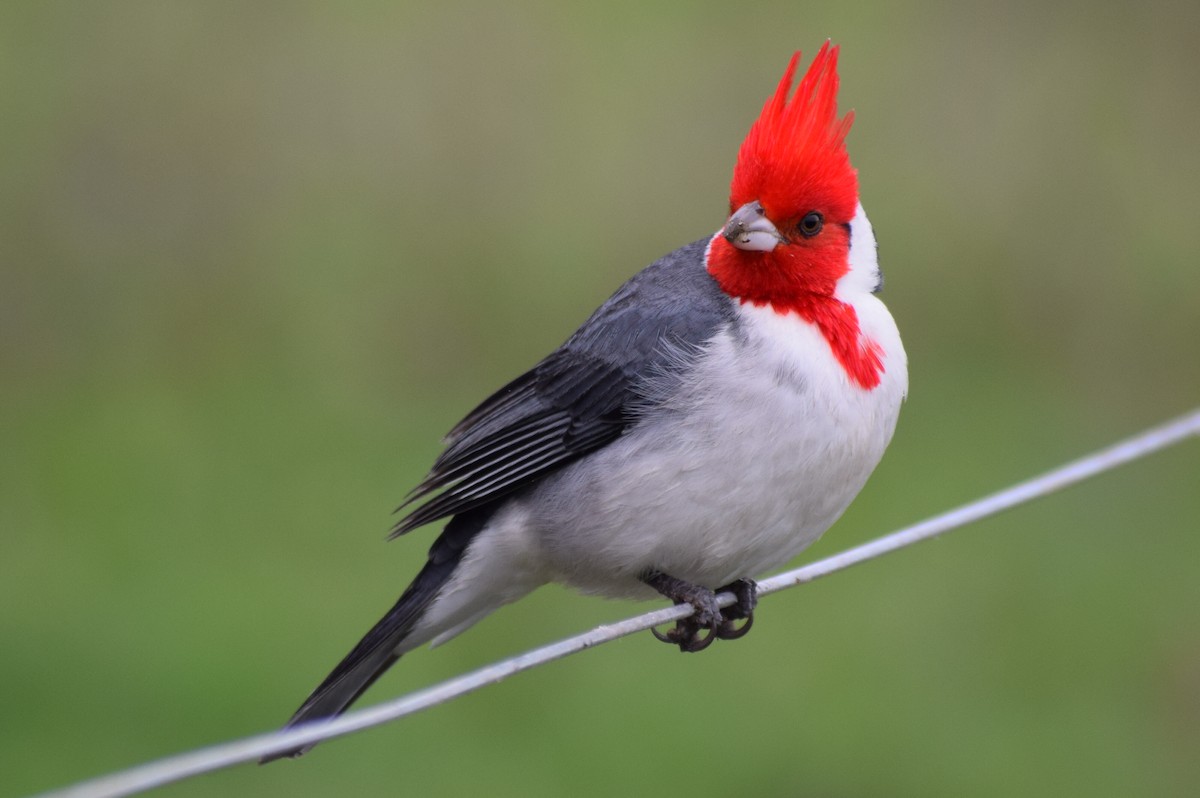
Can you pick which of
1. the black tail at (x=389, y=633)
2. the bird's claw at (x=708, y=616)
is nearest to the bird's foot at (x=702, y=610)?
the bird's claw at (x=708, y=616)

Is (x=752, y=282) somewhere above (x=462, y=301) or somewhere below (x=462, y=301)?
above

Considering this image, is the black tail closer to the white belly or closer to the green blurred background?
the white belly

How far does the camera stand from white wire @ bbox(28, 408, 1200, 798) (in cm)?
207

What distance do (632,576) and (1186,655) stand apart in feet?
11.1

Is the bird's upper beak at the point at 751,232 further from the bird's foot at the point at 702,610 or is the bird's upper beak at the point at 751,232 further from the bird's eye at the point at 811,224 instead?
the bird's foot at the point at 702,610

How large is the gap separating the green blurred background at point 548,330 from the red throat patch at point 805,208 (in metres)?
2.35

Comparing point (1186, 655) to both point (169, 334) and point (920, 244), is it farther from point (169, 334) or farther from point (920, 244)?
point (169, 334)

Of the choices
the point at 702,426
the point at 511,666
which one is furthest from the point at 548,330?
the point at 511,666

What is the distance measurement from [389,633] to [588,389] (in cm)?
73

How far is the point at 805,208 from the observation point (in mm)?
3482

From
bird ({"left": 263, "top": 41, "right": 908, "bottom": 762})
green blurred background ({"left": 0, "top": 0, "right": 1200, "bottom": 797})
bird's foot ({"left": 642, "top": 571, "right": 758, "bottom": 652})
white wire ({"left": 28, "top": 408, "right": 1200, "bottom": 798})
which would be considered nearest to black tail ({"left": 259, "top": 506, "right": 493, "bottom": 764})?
bird ({"left": 263, "top": 41, "right": 908, "bottom": 762})

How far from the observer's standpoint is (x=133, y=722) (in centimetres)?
530

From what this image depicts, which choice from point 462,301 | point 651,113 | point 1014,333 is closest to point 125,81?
point 462,301

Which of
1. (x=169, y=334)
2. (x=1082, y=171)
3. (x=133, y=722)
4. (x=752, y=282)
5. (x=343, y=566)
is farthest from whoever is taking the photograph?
(x=1082, y=171)
